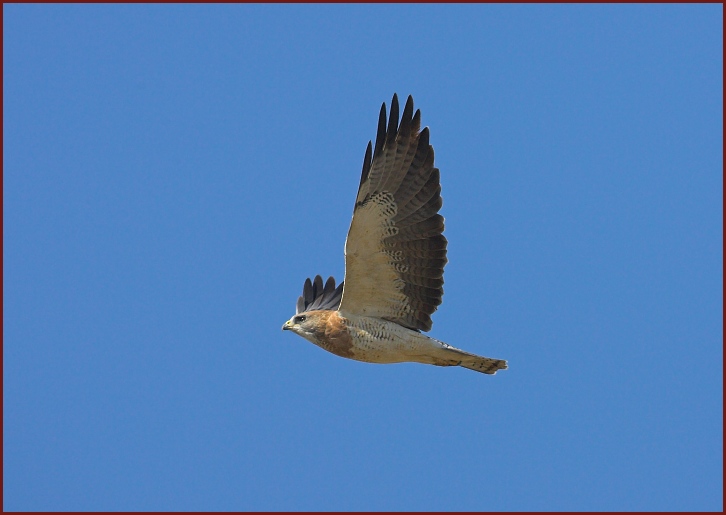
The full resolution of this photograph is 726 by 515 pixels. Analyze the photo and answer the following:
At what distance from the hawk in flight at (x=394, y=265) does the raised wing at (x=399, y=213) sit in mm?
10

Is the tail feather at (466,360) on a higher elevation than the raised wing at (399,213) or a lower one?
lower

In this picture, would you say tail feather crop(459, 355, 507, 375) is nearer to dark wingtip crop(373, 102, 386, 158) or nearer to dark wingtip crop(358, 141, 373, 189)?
dark wingtip crop(358, 141, 373, 189)

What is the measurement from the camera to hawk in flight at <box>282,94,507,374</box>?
34.2 feet

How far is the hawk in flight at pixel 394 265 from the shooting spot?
10422 millimetres

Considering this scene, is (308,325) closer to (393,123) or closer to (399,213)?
(399,213)

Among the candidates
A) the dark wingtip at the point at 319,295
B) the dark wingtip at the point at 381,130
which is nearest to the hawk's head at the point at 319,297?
the dark wingtip at the point at 319,295

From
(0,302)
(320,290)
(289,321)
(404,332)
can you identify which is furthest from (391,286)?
(0,302)

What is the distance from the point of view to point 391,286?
10875 millimetres

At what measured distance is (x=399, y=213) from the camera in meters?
10.5

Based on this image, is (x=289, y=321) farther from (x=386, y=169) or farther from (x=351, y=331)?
Answer: (x=386, y=169)

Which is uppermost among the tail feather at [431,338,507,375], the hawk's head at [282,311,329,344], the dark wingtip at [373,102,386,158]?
the dark wingtip at [373,102,386,158]

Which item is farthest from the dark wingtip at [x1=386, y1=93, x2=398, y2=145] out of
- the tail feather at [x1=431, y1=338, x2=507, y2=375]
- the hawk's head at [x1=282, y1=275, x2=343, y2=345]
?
the hawk's head at [x1=282, y1=275, x2=343, y2=345]

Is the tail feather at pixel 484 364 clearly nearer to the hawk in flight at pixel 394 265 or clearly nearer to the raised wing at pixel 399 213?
the hawk in flight at pixel 394 265

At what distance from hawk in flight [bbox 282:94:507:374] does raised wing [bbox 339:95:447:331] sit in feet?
0.03
